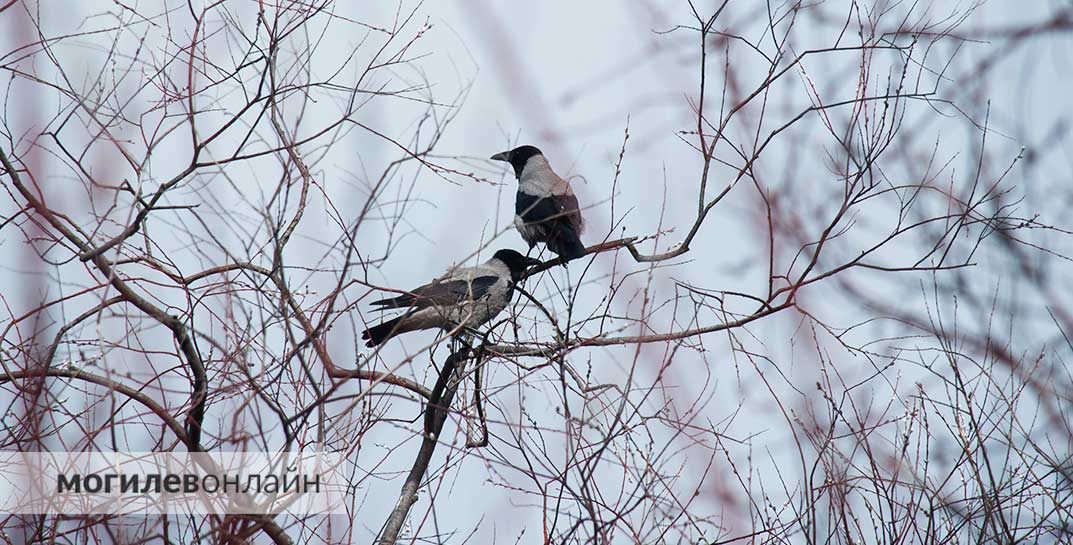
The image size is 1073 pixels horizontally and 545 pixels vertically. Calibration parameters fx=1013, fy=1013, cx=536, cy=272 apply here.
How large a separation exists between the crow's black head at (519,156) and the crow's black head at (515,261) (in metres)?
1.64

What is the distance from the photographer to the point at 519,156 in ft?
30.0

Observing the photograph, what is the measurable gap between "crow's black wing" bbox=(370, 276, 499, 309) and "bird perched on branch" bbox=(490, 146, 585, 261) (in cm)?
54

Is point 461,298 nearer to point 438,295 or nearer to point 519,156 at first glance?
point 438,295

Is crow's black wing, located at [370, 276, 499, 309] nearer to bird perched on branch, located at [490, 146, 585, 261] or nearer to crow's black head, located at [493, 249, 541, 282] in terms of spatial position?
bird perched on branch, located at [490, 146, 585, 261]

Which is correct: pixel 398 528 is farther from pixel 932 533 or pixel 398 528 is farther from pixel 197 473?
pixel 932 533

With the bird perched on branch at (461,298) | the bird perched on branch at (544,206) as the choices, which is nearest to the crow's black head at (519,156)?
the bird perched on branch at (544,206)

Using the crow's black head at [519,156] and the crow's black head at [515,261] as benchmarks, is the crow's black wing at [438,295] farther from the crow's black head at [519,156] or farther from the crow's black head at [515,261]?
the crow's black head at [519,156]

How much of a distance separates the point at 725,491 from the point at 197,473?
7.00 ft

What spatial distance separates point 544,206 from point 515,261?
566 mm

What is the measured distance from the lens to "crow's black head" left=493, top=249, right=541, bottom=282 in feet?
24.3

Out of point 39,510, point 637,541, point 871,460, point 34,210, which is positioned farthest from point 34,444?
point 871,460

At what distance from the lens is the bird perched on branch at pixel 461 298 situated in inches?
211

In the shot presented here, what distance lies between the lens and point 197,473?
416 cm

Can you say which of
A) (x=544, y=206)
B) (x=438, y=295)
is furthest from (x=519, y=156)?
(x=438, y=295)
